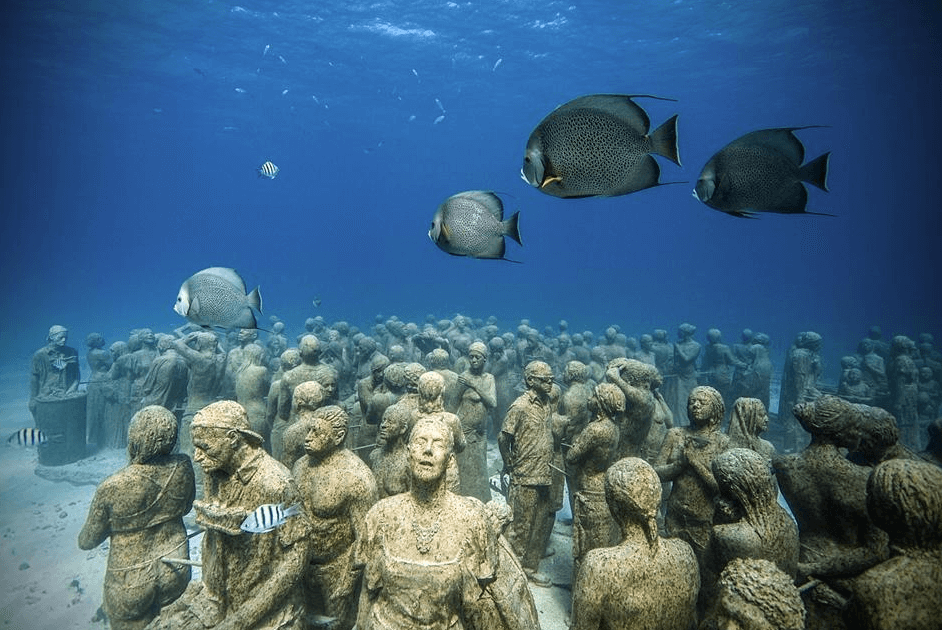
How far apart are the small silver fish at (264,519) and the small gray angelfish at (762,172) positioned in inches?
145

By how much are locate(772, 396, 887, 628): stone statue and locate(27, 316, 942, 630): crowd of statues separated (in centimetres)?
1

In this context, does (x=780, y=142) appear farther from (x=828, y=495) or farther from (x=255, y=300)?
(x=255, y=300)

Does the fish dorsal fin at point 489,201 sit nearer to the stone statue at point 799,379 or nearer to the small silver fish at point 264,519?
the small silver fish at point 264,519

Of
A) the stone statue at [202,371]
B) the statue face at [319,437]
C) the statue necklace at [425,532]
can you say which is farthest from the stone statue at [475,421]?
the stone statue at [202,371]

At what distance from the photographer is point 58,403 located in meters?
9.35

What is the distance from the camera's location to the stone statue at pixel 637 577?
244 cm

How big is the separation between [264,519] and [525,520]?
3.77 metres

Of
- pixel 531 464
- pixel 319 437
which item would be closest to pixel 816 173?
pixel 531 464

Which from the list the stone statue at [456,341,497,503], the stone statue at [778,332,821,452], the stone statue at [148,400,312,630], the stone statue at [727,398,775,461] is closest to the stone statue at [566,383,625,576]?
the stone statue at [727,398,775,461]

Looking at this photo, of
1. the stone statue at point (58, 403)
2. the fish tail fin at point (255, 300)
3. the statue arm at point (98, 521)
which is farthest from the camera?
the stone statue at point (58, 403)

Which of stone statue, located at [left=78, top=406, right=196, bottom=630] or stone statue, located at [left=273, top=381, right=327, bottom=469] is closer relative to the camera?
stone statue, located at [left=78, top=406, right=196, bottom=630]

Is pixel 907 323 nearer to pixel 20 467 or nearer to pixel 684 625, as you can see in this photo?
pixel 684 625

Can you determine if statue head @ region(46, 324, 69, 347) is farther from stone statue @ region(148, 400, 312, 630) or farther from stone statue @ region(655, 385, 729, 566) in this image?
stone statue @ region(655, 385, 729, 566)

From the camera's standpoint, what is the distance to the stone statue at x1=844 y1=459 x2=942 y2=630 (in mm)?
2010
